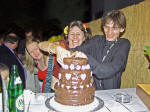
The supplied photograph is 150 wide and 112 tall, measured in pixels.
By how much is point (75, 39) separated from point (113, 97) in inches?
36.5

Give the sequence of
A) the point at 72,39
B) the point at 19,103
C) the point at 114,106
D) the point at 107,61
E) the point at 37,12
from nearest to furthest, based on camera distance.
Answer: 1. the point at 19,103
2. the point at 114,106
3. the point at 107,61
4. the point at 72,39
5. the point at 37,12

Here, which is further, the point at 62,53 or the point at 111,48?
the point at 111,48

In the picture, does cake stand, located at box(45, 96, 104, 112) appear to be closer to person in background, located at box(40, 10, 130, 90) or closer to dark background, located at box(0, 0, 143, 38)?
person in background, located at box(40, 10, 130, 90)

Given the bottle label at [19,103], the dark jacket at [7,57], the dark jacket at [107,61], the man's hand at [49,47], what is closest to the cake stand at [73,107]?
the bottle label at [19,103]

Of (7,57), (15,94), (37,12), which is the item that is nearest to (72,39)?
(7,57)

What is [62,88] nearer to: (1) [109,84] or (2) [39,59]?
(1) [109,84]

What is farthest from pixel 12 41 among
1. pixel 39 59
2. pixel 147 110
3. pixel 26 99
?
pixel 147 110

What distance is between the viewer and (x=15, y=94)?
47.8 inches

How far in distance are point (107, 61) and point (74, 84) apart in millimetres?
748

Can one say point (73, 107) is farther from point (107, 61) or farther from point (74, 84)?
point (107, 61)

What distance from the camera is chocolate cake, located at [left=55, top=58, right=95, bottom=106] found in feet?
4.38

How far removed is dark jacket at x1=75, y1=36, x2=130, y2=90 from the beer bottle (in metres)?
0.69

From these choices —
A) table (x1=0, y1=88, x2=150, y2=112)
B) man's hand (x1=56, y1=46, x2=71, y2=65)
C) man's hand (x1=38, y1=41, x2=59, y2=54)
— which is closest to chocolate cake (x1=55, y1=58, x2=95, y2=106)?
table (x1=0, y1=88, x2=150, y2=112)

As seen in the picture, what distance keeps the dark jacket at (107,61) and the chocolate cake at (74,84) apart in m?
0.29
